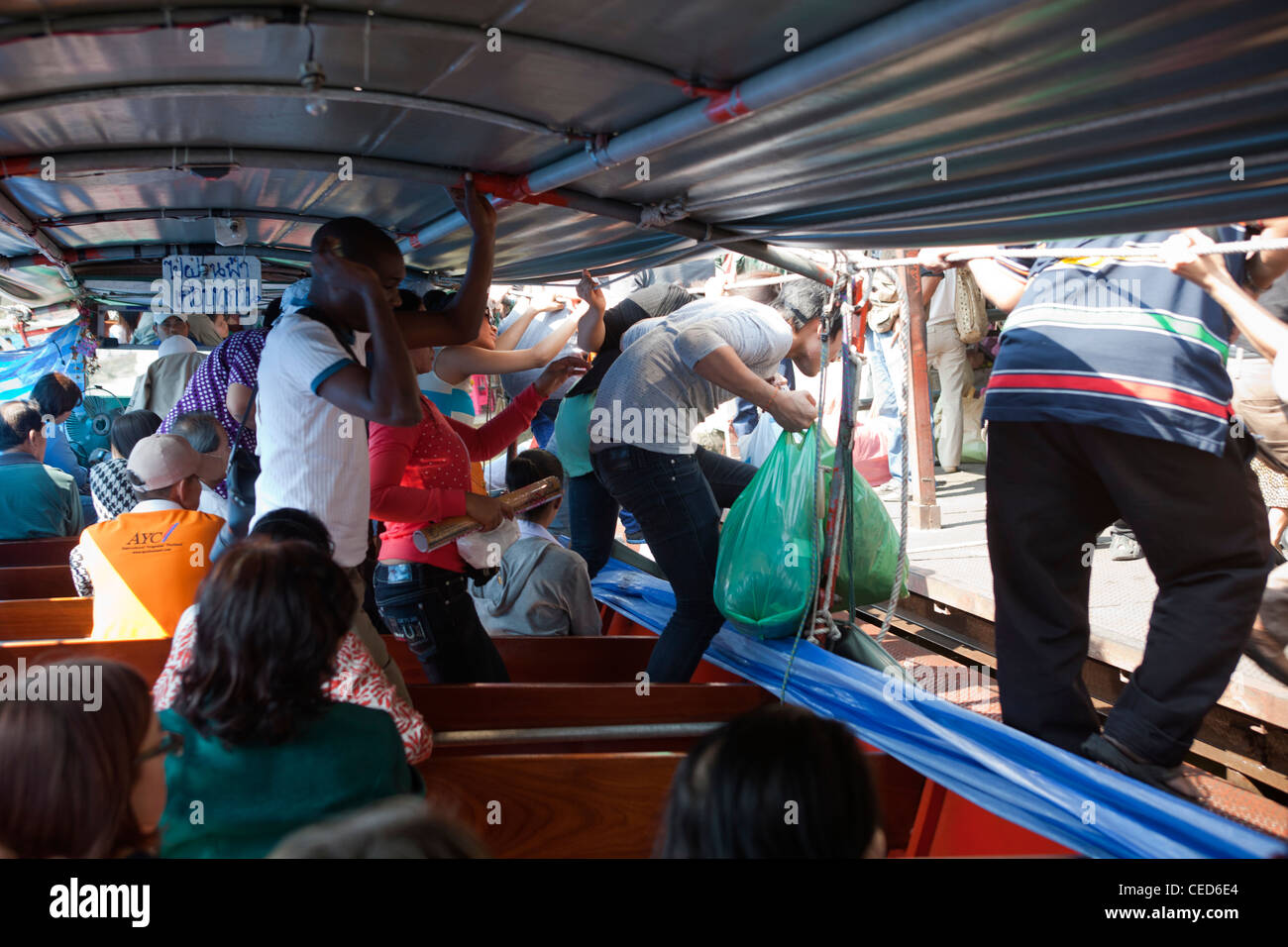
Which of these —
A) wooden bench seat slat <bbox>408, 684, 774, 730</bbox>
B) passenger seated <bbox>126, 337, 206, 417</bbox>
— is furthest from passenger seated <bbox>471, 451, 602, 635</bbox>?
passenger seated <bbox>126, 337, 206, 417</bbox>

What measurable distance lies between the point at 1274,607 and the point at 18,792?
3.15 meters

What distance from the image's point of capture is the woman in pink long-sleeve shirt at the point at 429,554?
2.74m

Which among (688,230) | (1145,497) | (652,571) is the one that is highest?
(688,230)

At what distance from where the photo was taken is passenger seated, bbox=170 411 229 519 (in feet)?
12.6

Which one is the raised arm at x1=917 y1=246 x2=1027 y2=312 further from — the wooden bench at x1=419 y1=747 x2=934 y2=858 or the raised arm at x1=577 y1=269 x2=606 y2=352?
the wooden bench at x1=419 y1=747 x2=934 y2=858

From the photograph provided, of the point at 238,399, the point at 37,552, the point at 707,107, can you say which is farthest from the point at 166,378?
the point at 707,107

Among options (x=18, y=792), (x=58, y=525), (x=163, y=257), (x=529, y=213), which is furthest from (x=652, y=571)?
(x=18, y=792)

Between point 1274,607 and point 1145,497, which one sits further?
point 1274,607

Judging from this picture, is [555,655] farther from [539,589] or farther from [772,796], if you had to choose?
[772,796]

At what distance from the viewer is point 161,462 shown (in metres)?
2.99

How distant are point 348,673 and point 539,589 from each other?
1532mm
